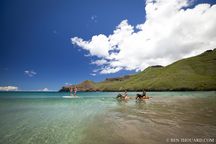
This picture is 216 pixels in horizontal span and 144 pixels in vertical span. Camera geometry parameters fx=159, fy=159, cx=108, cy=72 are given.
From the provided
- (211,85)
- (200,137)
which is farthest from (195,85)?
(200,137)

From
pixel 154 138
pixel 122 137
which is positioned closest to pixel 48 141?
pixel 122 137

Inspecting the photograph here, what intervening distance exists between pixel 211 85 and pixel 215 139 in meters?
199

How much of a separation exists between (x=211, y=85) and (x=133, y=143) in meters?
202

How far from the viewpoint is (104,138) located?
36.0ft

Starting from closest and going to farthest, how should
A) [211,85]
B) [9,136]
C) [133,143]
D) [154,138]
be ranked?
1. [133,143]
2. [154,138]
3. [9,136]
4. [211,85]

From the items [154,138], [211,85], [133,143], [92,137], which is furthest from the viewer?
[211,85]

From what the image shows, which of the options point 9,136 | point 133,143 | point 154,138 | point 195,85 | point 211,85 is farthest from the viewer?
point 195,85

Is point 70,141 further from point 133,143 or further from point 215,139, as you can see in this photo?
point 215,139

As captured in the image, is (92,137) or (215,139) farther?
(92,137)

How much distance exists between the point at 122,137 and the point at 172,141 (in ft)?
10.6

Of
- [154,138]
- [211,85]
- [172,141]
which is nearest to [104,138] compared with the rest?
[154,138]

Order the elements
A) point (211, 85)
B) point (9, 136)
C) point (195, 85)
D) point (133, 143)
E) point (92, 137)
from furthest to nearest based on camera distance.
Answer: point (195, 85), point (211, 85), point (9, 136), point (92, 137), point (133, 143)

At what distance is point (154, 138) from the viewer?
34.3ft

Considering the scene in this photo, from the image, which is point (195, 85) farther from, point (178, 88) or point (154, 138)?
point (154, 138)
